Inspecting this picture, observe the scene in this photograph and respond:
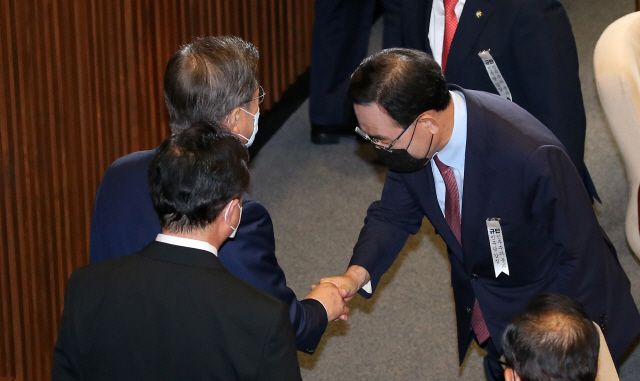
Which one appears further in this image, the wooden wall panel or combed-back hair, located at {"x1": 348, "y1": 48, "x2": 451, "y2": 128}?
the wooden wall panel

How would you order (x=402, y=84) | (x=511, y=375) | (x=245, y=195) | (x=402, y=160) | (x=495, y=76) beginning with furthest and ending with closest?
(x=495, y=76) → (x=402, y=160) → (x=402, y=84) → (x=245, y=195) → (x=511, y=375)

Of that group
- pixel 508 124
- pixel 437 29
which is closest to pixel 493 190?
pixel 508 124

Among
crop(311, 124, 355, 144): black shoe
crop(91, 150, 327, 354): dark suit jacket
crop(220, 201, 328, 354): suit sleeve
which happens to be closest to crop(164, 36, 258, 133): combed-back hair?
crop(91, 150, 327, 354): dark suit jacket

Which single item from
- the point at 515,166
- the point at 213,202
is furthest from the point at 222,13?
the point at 213,202

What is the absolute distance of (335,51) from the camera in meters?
4.93

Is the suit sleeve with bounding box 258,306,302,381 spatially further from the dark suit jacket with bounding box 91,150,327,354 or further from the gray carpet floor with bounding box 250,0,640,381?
the gray carpet floor with bounding box 250,0,640,381

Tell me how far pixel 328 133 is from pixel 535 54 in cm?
256

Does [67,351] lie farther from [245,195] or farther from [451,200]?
[451,200]

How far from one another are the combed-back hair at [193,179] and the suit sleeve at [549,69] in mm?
1661

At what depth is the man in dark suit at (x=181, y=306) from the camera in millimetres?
1514

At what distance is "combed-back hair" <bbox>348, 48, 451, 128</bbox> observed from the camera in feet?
6.88

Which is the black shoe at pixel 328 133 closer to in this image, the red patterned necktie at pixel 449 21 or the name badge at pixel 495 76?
the red patterned necktie at pixel 449 21

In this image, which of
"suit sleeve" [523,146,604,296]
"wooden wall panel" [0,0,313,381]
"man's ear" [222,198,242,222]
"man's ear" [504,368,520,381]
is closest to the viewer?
"man's ear" [222,198,242,222]

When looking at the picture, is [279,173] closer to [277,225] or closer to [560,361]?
[277,225]
